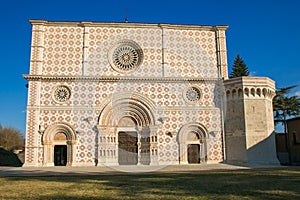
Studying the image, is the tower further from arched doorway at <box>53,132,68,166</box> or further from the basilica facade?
arched doorway at <box>53,132,68,166</box>

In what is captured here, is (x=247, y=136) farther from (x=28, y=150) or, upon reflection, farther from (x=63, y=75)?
(x=28, y=150)

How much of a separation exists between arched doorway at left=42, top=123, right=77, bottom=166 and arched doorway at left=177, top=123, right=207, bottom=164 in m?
7.89

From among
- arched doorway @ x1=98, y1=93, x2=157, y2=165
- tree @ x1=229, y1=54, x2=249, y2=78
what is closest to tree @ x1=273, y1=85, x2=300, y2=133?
tree @ x1=229, y1=54, x2=249, y2=78

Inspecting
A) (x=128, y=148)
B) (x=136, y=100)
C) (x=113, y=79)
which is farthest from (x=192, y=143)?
(x=113, y=79)

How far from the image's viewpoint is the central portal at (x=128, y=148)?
858 inches

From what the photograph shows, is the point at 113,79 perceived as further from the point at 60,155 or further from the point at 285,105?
the point at 285,105

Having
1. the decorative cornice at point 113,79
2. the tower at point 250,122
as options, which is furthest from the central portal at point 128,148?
the tower at point 250,122

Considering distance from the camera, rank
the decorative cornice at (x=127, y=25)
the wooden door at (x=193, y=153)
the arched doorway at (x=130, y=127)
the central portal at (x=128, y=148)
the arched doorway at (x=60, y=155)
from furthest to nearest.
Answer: the decorative cornice at (x=127, y=25) → the wooden door at (x=193, y=153) → the arched doorway at (x=60, y=155) → the central portal at (x=128, y=148) → the arched doorway at (x=130, y=127)

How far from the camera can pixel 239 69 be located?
1435 inches

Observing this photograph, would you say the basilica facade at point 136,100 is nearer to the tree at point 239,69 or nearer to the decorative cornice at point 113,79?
the decorative cornice at point 113,79

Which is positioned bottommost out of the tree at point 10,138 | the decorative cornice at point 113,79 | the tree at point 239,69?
the tree at point 10,138

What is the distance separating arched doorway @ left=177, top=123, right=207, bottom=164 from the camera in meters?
21.8

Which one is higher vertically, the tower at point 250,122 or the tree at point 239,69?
the tree at point 239,69

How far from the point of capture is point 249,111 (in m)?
21.4
